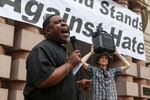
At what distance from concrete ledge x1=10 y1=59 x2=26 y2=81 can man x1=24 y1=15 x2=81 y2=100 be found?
9.37 feet

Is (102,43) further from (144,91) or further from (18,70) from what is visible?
(144,91)

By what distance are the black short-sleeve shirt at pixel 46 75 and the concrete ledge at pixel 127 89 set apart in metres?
5.57

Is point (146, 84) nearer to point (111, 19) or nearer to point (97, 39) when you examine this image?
point (111, 19)

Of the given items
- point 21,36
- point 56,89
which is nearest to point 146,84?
point 21,36

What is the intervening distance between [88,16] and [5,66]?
6.55ft

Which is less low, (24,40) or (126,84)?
(24,40)

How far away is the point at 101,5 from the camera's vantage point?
22.3ft

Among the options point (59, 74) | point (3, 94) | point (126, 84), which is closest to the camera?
point (59, 74)

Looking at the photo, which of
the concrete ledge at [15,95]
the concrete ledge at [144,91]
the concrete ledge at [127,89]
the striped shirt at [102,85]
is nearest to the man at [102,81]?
the striped shirt at [102,85]

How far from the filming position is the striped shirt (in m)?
4.91

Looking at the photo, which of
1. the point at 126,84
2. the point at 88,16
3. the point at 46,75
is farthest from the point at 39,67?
the point at 126,84

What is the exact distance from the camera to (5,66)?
5.02 meters

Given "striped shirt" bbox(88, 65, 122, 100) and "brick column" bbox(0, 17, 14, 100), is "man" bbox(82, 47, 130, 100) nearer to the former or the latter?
"striped shirt" bbox(88, 65, 122, 100)

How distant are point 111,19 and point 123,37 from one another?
1.72ft
